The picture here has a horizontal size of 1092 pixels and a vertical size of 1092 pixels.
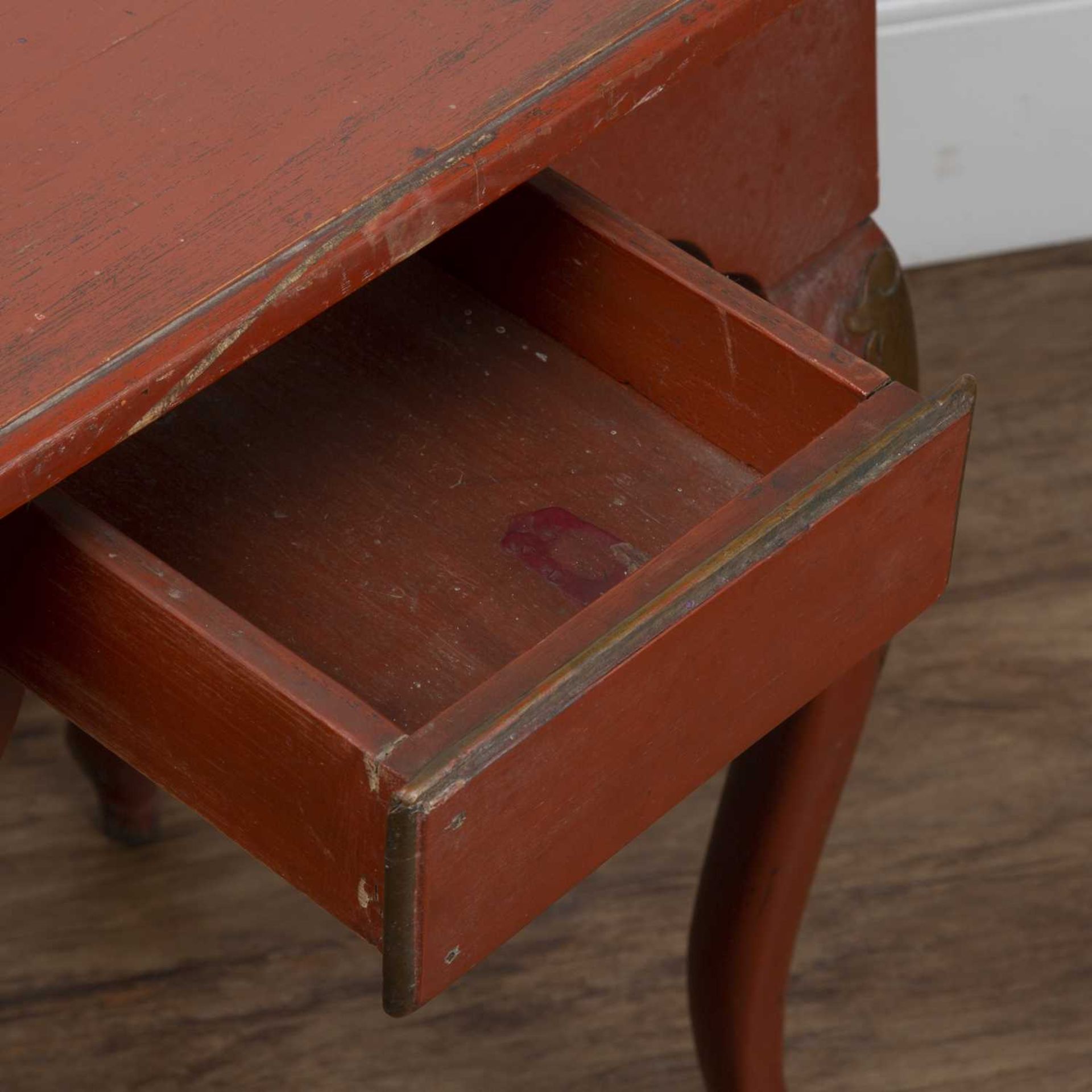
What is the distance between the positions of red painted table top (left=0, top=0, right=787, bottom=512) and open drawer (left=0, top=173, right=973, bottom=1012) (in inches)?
2.7

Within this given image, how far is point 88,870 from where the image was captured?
1.46m

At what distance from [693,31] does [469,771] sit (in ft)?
1.16

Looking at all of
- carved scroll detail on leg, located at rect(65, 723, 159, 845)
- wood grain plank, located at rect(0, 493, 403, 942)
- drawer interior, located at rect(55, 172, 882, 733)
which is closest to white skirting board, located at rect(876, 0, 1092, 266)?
carved scroll detail on leg, located at rect(65, 723, 159, 845)

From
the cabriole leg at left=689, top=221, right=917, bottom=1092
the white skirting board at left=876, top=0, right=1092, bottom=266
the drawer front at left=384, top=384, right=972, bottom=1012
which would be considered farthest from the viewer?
the white skirting board at left=876, top=0, right=1092, bottom=266

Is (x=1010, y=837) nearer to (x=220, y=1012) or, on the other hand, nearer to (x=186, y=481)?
(x=220, y=1012)

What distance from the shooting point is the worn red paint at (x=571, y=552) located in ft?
2.80

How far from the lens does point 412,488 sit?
90cm

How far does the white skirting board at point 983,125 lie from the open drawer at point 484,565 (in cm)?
106

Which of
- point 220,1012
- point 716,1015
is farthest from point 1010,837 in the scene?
point 220,1012

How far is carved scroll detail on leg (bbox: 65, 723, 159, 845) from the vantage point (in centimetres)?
141

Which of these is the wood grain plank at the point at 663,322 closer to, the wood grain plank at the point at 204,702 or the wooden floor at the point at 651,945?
the wood grain plank at the point at 204,702

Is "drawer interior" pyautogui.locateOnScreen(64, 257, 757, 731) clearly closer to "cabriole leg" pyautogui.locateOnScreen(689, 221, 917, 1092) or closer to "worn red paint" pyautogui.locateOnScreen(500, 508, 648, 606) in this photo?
"worn red paint" pyautogui.locateOnScreen(500, 508, 648, 606)

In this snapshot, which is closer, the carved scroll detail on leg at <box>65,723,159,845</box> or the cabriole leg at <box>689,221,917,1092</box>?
the cabriole leg at <box>689,221,917,1092</box>

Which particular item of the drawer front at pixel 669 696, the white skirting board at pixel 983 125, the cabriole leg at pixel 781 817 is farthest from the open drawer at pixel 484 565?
the white skirting board at pixel 983 125
